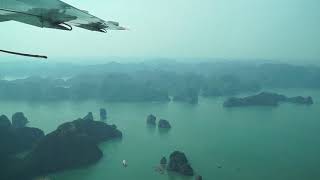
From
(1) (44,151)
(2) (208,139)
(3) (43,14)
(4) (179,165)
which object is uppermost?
(3) (43,14)

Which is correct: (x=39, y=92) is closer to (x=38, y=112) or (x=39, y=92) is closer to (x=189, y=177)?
(x=38, y=112)

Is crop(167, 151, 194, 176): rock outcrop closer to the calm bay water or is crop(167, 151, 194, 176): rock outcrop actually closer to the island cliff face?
the calm bay water

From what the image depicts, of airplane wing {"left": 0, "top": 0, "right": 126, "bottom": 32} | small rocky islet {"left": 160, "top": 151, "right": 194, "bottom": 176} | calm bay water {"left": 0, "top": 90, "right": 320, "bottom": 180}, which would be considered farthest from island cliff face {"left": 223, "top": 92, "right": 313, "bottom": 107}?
airplane wing {"left": 0, "top": 0, "right": 126, "bottom": 32}

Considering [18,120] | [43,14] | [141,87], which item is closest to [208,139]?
[18,120]

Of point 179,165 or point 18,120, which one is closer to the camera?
point 179,165

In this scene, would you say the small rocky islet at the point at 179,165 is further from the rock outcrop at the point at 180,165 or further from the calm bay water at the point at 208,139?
the calm bay water at the point at 208,139

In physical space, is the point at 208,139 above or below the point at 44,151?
below

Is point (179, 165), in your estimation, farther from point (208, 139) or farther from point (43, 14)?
point (43, 14)

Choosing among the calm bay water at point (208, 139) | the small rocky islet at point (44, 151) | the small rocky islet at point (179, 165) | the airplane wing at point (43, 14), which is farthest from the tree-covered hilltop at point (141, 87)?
the airplane wing at point (43, 14)
